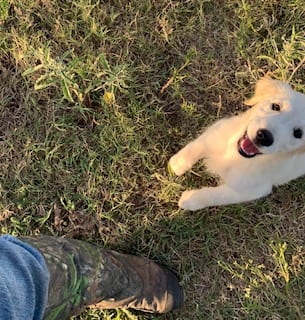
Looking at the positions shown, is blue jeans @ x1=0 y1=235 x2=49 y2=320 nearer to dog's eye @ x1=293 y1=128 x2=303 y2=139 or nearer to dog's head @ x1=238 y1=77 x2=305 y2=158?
dog's head @ x1=238 y1=77 x2=305 y2=158

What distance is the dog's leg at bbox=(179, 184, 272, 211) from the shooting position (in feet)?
8.39

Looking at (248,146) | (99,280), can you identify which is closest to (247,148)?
(248,146)

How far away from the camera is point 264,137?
216cm

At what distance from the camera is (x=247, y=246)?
2.87m

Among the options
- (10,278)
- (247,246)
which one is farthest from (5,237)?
(247,246)

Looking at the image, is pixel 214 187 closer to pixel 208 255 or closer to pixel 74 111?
pixel 208 255

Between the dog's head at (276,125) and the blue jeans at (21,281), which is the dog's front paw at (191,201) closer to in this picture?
the dog's head at (276,125)

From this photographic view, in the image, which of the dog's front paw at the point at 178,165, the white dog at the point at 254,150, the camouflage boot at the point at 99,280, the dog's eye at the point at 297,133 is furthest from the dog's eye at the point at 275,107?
the camouflage boot at the point at 99,280

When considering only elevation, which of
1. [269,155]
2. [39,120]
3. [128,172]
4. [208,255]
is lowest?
[208,255]

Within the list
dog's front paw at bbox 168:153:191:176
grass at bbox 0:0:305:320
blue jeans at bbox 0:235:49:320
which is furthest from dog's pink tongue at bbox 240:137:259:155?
blue jeans at bbox 0:235:49:320

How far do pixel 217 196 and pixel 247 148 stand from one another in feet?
1.32

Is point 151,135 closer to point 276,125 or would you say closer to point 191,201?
point 191,201

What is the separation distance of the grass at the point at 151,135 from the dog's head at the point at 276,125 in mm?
581

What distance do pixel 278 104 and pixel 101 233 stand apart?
1.13m
